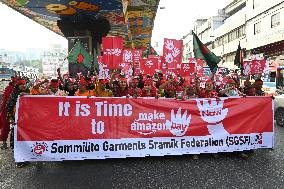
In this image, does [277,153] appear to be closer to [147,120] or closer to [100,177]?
[147,120]

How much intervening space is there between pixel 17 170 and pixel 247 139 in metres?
4.64

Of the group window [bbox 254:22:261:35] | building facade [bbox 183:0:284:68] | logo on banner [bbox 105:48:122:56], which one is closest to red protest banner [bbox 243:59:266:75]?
logo on banner [bbox 105:48:122:56]

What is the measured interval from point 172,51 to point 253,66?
2.66 meters

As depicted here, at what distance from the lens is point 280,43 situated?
3450 cm

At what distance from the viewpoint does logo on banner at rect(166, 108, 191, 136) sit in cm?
672

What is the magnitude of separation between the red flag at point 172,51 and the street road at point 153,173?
4842 mm

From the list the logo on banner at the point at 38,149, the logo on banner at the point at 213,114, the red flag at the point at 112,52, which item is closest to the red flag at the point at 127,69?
the red flag at the point at 112,52

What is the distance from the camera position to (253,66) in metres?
10.5

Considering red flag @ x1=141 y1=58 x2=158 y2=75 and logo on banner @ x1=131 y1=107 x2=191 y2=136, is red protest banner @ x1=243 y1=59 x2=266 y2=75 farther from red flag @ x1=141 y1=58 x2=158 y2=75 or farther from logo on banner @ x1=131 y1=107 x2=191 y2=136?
red flag @ x1=141 y1=58 x2=158 y2=75

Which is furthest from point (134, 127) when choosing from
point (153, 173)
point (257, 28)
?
point (257, 28)

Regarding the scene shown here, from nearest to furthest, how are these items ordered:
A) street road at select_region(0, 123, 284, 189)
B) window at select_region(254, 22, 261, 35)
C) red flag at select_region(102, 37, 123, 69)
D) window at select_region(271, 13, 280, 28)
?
street road at select_region(0, 123, 284, 189) → red flag at select_region(102, 37, 123, 69) → window at select_region(271, 13, 280, 28) → window at select_region(254, 22, 261, 35)

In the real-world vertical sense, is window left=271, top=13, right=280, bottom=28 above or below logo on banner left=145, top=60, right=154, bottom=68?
above

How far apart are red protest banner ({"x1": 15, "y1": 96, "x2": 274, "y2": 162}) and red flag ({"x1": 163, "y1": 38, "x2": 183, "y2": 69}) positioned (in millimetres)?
4359

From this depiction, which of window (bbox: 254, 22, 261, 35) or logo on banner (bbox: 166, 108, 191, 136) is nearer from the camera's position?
logo on banner (bbox: 166, 108, 191, 136)
